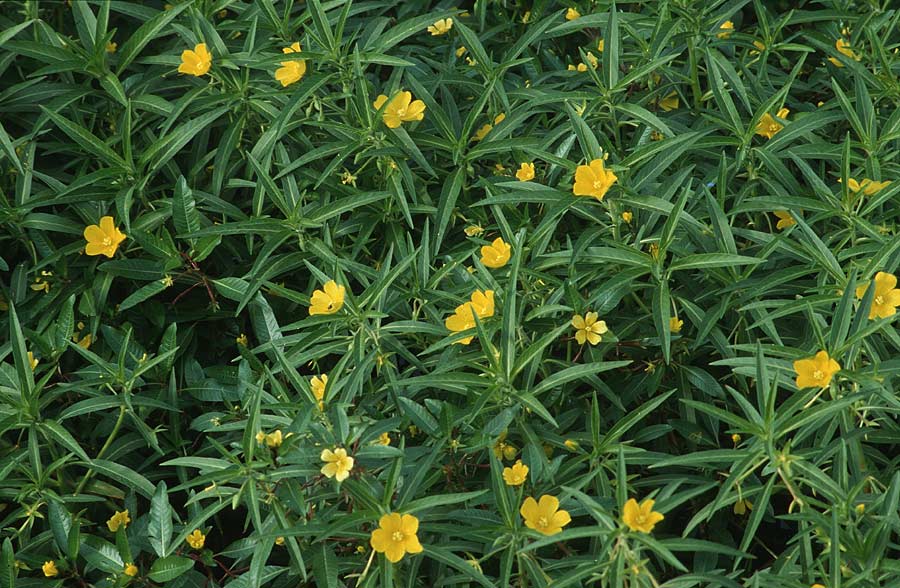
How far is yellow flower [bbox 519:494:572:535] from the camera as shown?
6.57 feet

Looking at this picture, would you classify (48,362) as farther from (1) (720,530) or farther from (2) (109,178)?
(1) (720,530)

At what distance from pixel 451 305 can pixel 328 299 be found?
31cm

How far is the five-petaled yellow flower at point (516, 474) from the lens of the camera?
210 centimetres

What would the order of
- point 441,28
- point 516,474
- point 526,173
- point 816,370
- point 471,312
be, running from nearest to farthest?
point 816,370, point 516,474, point 471,312, point 526,173, point 441,28

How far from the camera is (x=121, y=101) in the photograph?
2857mm

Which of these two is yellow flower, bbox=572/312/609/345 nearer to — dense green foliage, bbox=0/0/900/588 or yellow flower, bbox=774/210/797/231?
dense green foliage, bbox=0/0/900/588

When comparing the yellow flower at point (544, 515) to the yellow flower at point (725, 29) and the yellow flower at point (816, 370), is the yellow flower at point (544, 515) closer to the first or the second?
the yellow flower at point (816, 370)

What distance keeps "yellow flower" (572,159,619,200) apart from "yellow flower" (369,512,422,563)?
0.82 metres

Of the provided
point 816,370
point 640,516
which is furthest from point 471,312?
point 816,370

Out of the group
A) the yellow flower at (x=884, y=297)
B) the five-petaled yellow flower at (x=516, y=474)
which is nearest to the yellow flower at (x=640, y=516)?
the five-petaled yellow flower at (x=516, y=474)

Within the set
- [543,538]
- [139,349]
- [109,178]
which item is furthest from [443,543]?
[109,178]

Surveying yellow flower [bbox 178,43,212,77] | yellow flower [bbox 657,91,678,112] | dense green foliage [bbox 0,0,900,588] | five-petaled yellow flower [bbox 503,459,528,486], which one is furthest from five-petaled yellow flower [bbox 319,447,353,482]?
yellow flower [bbox 657,91,678,112]

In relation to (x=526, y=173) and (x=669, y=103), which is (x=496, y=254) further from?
(x=669, y=103)

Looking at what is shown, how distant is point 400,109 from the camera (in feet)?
8.97
